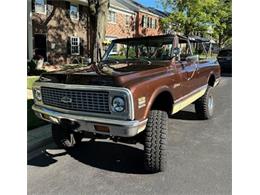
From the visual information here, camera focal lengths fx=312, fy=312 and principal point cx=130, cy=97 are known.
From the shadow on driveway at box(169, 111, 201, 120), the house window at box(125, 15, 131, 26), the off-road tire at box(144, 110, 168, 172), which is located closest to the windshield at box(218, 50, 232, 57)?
the shadow on driveway at box(169, 111, 201, 120)

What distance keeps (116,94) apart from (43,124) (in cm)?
308

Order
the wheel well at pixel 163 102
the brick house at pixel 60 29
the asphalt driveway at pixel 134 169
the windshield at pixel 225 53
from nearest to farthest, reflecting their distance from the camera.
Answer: the asphalt driveway at pixel 134 169 < the wheel well at pixel 163 102 < the windshield at pixel 225 53 < the brick house at pixel 60 29

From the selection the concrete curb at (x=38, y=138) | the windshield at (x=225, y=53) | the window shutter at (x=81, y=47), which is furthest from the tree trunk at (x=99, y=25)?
the window shutter at (x=81, y=47)

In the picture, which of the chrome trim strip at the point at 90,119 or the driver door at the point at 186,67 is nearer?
the chrome trim strip at the point at 90,119

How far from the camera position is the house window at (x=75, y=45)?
23688mm

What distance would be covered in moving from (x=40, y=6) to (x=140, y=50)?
55.2ft

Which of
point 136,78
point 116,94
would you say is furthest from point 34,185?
point 136,78

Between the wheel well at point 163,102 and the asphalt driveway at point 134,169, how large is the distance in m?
0.74

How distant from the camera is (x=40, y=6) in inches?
806

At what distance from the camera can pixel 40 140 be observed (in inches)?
206

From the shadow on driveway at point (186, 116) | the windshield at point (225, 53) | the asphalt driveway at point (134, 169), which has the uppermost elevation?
the windshield at point (225, 53)

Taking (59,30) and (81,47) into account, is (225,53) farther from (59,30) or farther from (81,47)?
(59,30)

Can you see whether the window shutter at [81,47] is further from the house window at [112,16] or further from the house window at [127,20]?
the house window at [127,20]

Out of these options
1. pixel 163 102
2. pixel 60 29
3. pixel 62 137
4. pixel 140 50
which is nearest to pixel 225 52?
pixel 60 29
